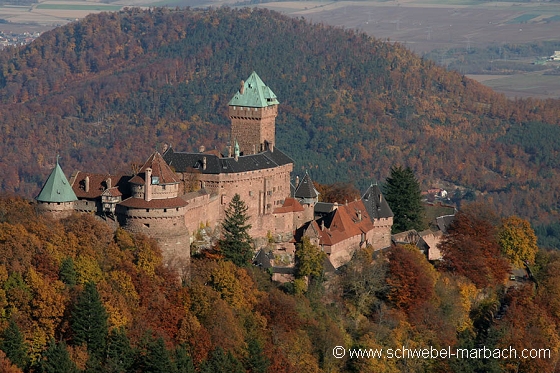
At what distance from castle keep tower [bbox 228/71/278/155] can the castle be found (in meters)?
0.06

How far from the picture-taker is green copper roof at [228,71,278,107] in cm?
8411

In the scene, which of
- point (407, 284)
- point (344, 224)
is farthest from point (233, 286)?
point (407, 284)

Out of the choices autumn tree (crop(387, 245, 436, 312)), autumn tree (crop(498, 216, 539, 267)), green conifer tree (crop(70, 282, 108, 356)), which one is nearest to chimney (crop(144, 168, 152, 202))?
green conifer tree (crop(70, 282, 108, 356))

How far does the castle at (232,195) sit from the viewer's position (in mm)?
72625

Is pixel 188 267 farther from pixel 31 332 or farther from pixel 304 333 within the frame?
pixel 31 332

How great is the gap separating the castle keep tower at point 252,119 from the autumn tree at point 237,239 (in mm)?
7170

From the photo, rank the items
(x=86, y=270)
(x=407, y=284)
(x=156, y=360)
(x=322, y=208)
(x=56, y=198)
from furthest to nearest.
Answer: (x=322, y=208), (x=407, y=284), (x=56, y=198), (x=86, y=270), (x=156, y=360)

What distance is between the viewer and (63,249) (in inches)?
2739

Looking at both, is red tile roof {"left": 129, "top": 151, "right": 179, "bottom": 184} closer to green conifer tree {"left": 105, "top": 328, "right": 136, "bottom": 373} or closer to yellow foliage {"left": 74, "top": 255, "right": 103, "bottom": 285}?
yellow foliage {"left": 74, "top": 255, "right": 103, "bottom": 285}

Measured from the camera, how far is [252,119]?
83.8 metres

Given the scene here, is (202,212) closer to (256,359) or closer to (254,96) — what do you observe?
(254,96)

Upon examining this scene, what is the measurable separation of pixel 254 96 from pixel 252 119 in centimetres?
167

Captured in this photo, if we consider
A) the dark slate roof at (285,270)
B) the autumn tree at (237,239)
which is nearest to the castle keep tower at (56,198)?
the autumn tree at (237,239)

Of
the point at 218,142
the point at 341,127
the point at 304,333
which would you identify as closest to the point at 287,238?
the point at 304,333
